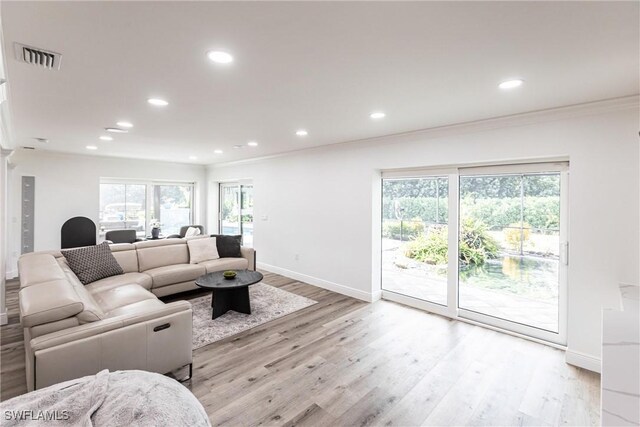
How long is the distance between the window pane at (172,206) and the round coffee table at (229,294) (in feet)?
14.0

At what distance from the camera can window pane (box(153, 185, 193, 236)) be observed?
727cm

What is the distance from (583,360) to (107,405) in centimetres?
364

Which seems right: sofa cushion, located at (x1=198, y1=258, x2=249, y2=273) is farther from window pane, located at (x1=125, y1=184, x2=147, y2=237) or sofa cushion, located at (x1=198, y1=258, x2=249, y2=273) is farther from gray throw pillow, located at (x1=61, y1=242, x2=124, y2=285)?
window pane, located at (x1=125, y1=184, x2=147, y2=237)

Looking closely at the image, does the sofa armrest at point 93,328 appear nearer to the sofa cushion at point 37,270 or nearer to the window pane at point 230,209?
the sofa cushion at point 37,270

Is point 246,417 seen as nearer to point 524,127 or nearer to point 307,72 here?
point 307,72

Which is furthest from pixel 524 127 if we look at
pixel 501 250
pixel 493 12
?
pixel 493 12

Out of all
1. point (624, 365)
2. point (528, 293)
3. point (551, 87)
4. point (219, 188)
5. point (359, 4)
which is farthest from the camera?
point (219, 188)

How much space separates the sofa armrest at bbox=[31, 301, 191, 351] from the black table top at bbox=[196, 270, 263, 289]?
3.82 ft

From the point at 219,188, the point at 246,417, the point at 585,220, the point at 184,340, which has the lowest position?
the point at 246,417

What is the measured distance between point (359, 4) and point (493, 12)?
25.2 inches

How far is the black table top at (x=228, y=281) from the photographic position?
3539mm

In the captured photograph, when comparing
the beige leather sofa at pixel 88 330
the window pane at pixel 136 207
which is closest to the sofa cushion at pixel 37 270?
the beige leather sofa at pixel 88 330

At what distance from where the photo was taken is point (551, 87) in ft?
7.52

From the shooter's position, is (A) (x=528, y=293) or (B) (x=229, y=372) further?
(A) (x=528, y=293)
